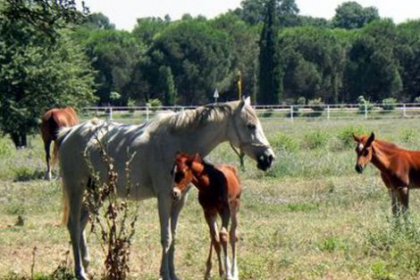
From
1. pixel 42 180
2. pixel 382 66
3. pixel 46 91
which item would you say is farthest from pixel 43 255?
pixel 382 66

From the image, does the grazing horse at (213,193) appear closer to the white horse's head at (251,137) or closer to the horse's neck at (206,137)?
the horse's neck at (206,137)

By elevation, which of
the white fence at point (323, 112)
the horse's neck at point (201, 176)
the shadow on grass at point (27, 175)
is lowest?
the white fence at point (323, 112)

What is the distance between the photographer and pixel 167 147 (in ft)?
30.3

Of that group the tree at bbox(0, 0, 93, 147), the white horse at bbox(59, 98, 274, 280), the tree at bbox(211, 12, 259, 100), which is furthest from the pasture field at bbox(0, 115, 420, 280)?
the tree at bbox(211, 12, 259, 100)

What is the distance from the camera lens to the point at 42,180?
809 inches

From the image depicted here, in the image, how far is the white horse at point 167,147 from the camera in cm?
910

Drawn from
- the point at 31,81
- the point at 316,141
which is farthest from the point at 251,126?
the point at 31,81

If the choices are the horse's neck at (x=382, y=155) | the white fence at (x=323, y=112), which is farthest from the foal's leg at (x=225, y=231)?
the white fence at (x=323, y=112)

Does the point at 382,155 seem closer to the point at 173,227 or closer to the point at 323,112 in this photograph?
the point at 173,227

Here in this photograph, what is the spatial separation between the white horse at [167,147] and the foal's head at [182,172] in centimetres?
31

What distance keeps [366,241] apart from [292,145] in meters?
18.0

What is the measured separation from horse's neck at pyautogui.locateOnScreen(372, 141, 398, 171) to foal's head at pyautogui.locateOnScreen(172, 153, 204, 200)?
16.0 feet

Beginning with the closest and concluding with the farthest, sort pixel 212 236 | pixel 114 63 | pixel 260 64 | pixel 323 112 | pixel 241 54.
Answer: pixel 212 236 → pixel 323 112 → pixel 260 64 → pixel 114 63 → pixel 241 54

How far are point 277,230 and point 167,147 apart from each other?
149 inches
